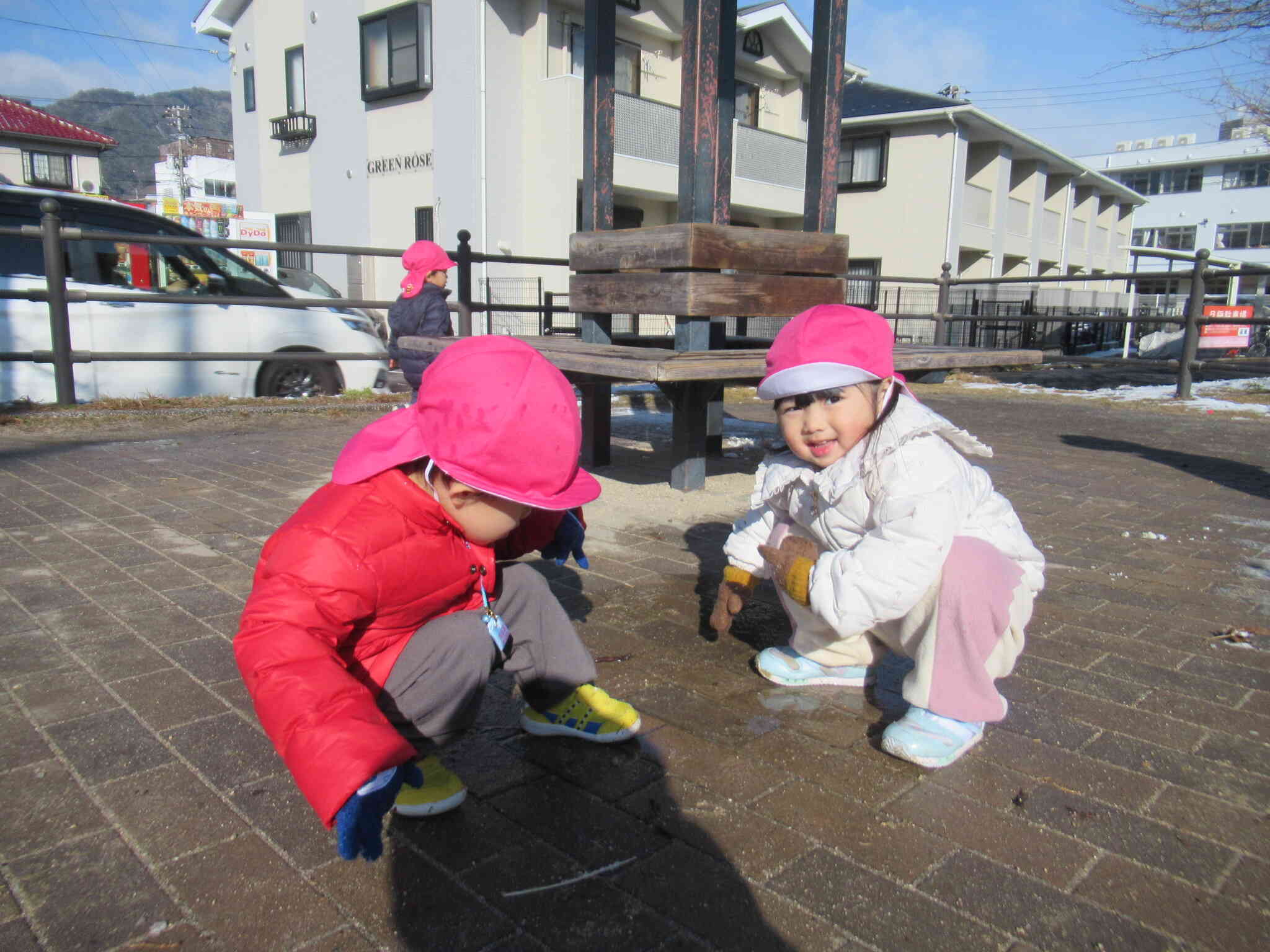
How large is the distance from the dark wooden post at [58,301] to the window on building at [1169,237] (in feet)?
183

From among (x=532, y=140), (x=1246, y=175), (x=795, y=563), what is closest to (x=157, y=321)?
(x=795, y=563)

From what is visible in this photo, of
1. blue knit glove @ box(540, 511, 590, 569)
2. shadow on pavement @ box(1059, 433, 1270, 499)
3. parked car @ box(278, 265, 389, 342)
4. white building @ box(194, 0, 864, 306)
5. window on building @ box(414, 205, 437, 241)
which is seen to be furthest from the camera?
window on building @ box(414, 205, 437, 241)

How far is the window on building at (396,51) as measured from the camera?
17609 mm

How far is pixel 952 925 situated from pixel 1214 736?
3.57 feet

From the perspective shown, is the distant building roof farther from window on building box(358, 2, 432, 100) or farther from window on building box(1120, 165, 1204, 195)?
window on building box(1120, 165, 1204, 195)

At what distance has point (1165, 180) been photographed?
53.7 meters

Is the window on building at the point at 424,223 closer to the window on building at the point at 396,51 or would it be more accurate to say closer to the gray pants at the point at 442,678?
the window on building at the point at 396,51

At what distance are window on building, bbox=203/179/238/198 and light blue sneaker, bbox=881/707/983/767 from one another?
63.5 meters

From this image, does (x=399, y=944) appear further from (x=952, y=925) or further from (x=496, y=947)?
(x=952, y=925)

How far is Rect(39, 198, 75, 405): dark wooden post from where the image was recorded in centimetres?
648

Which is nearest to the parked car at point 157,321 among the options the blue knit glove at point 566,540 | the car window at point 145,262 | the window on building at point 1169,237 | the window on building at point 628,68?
the car window at point 145,262

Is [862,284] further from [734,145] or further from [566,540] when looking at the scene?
[566,540]

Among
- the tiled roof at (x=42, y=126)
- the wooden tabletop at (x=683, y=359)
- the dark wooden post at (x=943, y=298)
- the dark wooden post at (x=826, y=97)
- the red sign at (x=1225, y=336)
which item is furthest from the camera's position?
the tiled roof at (x=42, y=126)

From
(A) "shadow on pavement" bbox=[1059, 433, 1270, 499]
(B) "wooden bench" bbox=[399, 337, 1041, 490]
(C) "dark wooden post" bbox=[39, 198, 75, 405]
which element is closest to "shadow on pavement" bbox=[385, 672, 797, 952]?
(B) "wooden bench" bbox=[399, 337, 1041, 490]
